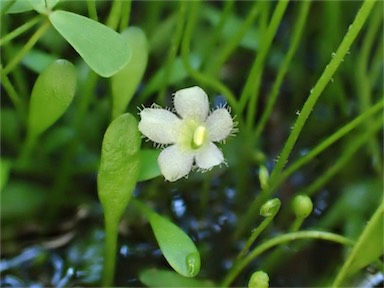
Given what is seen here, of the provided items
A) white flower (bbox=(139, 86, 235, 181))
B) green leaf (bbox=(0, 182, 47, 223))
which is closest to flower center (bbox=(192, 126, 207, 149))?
white flower (bbox=(139, 86, 235, 181))

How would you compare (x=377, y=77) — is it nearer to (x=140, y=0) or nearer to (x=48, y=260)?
(x=140, y=0)

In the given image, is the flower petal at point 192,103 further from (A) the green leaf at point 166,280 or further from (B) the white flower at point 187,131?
(A) the green leaf at point 166,280

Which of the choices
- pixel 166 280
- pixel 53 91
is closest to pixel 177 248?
pixel 166 280

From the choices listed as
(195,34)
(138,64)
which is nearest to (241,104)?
(138,64)

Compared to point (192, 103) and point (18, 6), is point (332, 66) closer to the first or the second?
point (192, 103)

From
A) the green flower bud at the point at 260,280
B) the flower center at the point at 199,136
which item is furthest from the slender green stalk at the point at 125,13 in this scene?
the green flower bud at the point at 260,280

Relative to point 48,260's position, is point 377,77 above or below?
above

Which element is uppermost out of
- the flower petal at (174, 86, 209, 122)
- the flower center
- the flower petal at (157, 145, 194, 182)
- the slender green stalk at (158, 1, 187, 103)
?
the slender green stalk at (158, 1, 187, 103)

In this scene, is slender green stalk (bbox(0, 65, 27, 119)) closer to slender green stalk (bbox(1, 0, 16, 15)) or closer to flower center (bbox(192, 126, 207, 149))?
slender green stalk (bbox(1, 0, 16, 15))
